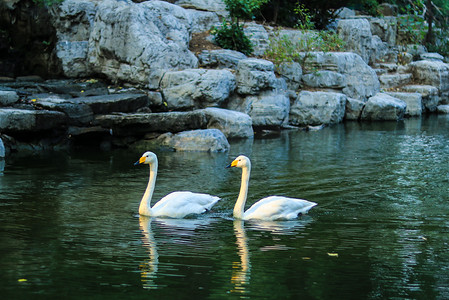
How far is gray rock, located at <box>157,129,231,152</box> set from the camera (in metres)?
16.6

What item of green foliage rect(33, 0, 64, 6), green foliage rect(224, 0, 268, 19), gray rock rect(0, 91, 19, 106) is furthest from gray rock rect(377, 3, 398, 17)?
gray rock rect(0, 91, 19, 106)

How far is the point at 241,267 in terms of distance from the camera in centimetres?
668

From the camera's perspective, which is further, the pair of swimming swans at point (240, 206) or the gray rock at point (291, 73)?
the gray rock at point (291, 73)

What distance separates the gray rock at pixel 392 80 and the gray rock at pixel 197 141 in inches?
519

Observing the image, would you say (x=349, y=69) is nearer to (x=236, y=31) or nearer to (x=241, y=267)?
(x=236, y=31)

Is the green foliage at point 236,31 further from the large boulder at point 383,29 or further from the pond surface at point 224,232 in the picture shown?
the large boulder at point 383,29

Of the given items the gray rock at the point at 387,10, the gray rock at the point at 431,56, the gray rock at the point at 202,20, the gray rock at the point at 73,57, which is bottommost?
the gray rock at the point at 73,57

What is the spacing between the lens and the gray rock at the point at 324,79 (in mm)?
24188

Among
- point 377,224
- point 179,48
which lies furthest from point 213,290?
point 179,48

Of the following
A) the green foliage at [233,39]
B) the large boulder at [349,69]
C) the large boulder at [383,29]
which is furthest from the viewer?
the large boulder at [383,29]

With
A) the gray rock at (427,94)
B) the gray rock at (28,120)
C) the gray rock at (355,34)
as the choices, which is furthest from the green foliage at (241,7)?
the gray rock at (28,120)

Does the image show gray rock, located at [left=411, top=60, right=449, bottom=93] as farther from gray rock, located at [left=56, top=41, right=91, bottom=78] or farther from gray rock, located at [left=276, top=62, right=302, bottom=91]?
gray rock, located at [left=56, top=41, right=91, bottom=78]

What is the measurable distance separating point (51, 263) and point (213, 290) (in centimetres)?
183

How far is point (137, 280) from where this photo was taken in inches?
242
